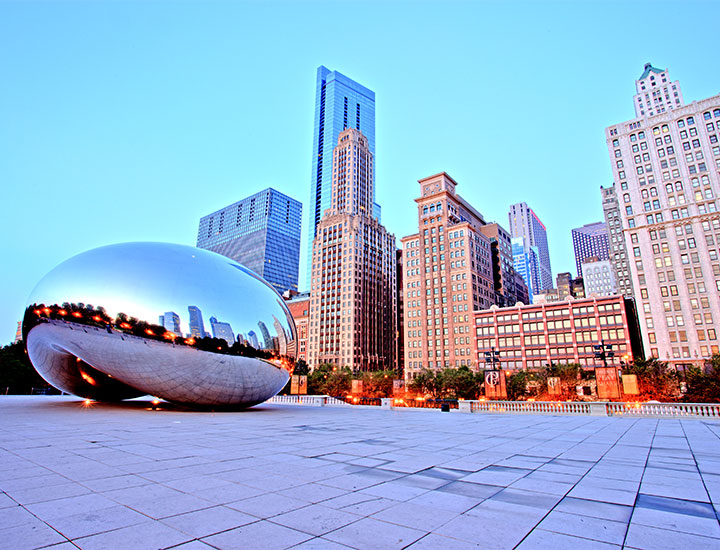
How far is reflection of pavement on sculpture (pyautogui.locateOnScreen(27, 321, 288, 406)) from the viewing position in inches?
562

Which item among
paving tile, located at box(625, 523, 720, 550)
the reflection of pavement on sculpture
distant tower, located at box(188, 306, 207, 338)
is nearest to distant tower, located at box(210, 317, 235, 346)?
distant tower, located at box(188, 306, 207, 338)

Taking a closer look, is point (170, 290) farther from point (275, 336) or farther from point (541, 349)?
point (541, 349)

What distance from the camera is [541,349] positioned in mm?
98750

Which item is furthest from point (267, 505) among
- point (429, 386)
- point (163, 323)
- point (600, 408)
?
point (429, 386)

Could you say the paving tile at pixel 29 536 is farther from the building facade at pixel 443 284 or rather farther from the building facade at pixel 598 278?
the building facade at pixel 598 278

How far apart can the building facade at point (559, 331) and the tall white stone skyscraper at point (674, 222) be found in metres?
8.77

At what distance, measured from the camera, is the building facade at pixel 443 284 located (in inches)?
4377

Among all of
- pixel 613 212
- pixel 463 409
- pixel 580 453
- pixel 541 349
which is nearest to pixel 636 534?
pixel 580 453

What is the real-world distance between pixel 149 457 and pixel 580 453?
32.2ft

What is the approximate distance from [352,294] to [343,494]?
129 metres

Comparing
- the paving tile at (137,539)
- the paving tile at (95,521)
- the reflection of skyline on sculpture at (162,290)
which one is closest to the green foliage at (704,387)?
the reflection of skyline on sculpture at (162,290)

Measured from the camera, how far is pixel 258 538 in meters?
3.85

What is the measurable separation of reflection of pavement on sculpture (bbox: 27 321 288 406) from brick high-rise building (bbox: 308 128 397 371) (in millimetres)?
112839

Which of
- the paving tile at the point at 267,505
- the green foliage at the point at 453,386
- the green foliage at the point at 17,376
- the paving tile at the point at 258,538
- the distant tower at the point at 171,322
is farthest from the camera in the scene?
the green foliage at the point at 453,386
